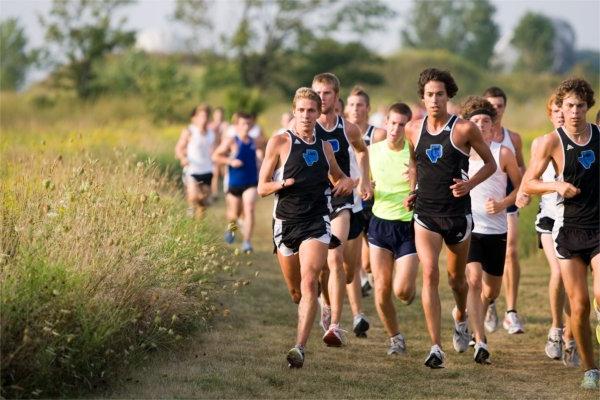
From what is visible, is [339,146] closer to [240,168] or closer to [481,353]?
[481,353]

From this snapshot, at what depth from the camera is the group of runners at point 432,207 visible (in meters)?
8.19

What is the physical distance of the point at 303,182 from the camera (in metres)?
8.62

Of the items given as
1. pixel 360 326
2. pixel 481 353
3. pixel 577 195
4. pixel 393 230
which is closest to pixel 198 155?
pixel 360 326

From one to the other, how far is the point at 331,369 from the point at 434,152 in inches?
76.5

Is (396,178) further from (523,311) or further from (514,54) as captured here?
(514,54)

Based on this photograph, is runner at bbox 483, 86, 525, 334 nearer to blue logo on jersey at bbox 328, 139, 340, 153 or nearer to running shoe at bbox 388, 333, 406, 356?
running shoe at bbox 388, 333, 406, 356

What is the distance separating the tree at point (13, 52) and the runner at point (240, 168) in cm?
4005

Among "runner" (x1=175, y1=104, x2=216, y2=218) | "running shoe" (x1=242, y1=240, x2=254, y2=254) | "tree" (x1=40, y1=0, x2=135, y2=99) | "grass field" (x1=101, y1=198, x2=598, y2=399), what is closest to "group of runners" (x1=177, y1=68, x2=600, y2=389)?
"grass field" (x1=101, y1=198, x2=598, y2=399)

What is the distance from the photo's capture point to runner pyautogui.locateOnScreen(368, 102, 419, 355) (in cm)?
923

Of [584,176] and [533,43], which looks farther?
[533,43]

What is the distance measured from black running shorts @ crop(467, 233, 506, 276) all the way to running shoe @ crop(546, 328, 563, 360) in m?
0.78

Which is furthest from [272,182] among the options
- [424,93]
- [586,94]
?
[586,94]

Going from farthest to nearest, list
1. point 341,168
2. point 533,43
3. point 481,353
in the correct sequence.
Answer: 1. point 533,43
2. point 341,168
3. point 481,353

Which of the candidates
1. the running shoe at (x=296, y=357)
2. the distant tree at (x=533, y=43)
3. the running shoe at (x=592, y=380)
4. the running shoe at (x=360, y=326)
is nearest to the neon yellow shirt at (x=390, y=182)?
the running shoe at (x=360, y=326)
